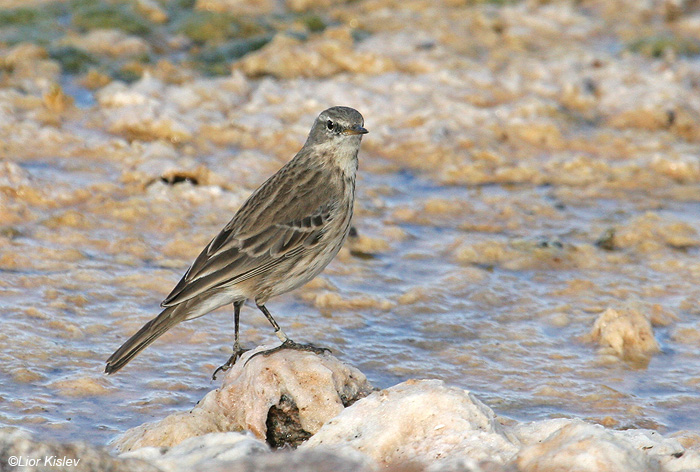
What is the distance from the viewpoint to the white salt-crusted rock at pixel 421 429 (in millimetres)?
4055

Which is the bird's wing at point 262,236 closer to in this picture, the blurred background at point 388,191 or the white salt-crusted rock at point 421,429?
the blurred background at point 388,191

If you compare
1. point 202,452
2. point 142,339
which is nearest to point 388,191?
point 142,339

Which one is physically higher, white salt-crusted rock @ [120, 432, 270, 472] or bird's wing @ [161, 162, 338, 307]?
bird's wing @ [161, 162, 338, 307]

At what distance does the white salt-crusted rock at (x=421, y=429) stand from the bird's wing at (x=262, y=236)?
1692mm

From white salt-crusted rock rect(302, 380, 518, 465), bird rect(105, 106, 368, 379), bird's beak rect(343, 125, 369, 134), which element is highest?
bird's beak rect(343, 125, 369, 134)

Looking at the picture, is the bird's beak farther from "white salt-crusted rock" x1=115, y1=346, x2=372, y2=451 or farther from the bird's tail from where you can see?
"white salt-crusted rock" x1=115, y1=346, x2=372, y2=451

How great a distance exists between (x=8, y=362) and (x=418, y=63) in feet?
20.2

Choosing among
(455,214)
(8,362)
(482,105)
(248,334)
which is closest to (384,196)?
(455,214)

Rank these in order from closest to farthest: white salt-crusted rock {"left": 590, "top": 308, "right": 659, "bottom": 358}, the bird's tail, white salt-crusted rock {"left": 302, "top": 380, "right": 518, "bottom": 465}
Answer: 1. white salt-crusted rock {"left": 302, "top": 380, "right": 518, "bottom": 465}
2. the bird's tail
3. white salt-crusted rock {"left": 590, "top": 308, "right": 659, "bottom": 358}

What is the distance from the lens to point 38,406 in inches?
208

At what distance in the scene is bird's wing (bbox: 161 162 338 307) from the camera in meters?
5.81

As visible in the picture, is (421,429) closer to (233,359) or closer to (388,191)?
(233,359)

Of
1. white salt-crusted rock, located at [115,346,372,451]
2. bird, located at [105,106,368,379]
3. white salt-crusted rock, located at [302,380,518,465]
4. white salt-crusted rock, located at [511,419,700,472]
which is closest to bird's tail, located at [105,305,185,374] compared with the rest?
bird, located at [105,106,368,379]

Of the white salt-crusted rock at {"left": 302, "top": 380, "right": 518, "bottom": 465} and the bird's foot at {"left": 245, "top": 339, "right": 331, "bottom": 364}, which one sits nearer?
the white salt-crusted rock at {"left": 302, "top": 380, "right": 518, "bottom": 465}
